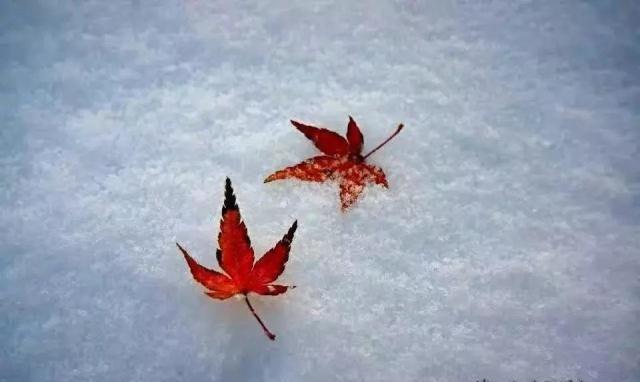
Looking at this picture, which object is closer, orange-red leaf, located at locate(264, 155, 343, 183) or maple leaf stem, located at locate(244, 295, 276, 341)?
maple leaf stem, located at locate(244, 295, 276, 341)

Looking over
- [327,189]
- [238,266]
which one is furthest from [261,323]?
[327,189]

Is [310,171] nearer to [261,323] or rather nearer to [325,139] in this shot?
[325,139]

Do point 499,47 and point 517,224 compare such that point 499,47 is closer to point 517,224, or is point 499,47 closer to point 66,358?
point 517,224

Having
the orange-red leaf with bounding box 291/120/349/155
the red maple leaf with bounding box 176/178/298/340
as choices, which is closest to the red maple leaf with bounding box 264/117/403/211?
the orange-red leaf with bounding box 291/120/349/155

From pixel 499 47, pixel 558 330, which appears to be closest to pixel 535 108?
pixel 499 47

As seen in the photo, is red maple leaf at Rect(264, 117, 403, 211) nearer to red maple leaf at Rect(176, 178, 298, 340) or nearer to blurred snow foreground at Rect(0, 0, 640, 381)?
blurred snow foreground at Rect(0, 0, 640, 381)

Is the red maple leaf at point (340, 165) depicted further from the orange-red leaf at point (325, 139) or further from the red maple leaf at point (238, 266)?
the red maple leaf at point (238, 266)

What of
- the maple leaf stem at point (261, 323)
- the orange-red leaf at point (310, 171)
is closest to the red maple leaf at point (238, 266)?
the maple leaf stem at point (261, 323)
